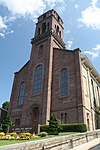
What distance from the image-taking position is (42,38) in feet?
111

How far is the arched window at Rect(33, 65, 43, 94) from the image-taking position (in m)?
28.3

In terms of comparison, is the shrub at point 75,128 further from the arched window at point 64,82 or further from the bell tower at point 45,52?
the arched window at point 64,82

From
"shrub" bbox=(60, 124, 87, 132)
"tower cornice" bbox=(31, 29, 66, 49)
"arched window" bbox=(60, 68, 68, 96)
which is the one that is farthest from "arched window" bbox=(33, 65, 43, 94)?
"shrub" bbox=(60, 124, 87, 132)

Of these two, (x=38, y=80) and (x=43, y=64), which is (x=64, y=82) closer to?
(x=38, y=80)

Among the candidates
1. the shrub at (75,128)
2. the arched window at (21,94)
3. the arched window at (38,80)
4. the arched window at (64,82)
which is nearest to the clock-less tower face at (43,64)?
the arched window at (38,80)

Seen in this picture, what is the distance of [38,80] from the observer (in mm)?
29500

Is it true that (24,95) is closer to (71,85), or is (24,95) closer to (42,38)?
(71,85)

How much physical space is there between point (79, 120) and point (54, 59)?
1329 centimetres

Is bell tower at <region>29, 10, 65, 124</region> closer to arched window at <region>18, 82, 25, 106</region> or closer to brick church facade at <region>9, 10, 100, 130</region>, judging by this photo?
brick church facade at <region>9, 10, 100, 130</region>

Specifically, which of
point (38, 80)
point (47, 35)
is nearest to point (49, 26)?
point (47, 35)

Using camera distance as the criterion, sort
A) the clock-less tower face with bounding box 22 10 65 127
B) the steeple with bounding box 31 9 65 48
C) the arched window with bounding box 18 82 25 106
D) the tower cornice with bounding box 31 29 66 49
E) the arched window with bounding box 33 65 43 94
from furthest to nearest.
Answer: the steeple with bounding box 31 9 65 48, the tower cornice with bounding box 31 29 66 49, the arched window with bounding box 18 82 25 106, the arched window with bounding box 33 65 43 94, the clock-less tower face with bounding box 22 10 65 127

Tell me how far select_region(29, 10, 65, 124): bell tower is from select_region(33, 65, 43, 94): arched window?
28.8 inches

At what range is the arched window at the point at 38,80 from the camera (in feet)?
92.8

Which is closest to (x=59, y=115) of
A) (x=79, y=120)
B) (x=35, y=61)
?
(x=79, y=120)
